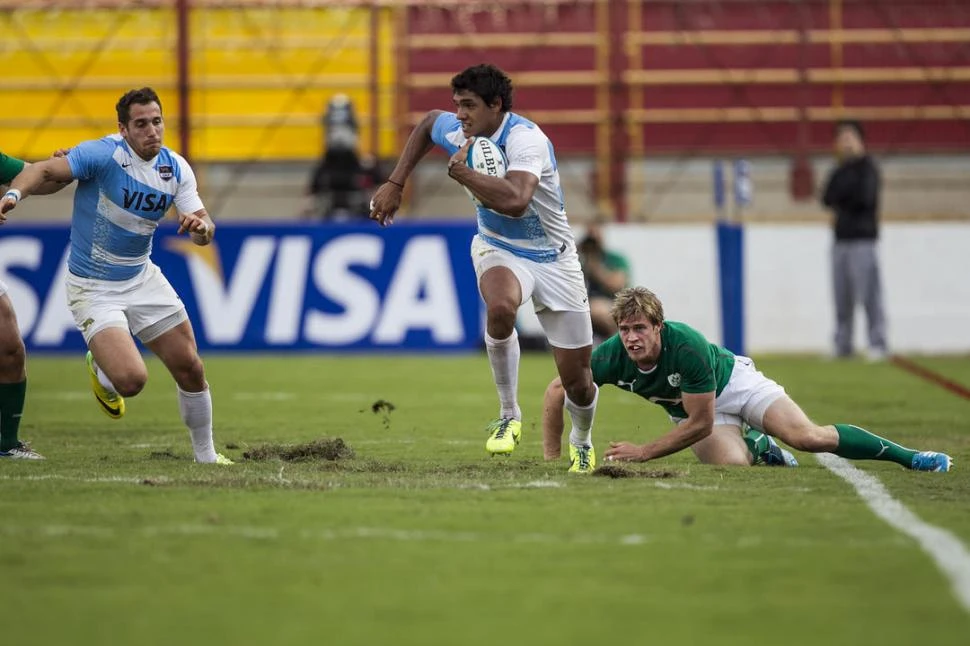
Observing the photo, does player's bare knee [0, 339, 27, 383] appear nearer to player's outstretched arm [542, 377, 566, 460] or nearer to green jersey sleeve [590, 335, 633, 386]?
player's outstretched arm [542, 377, 566, 460]

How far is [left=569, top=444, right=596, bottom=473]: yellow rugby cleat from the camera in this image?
8617 millimetres

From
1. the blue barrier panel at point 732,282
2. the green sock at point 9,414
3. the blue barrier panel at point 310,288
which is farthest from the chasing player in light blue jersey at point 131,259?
the blue barrier panel at point 732,282

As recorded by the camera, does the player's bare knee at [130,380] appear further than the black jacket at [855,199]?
No

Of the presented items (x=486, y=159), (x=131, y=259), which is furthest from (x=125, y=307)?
(x=486, y=159)

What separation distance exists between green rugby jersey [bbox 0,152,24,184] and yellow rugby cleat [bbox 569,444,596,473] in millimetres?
3577

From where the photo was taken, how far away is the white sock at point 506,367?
9.03m

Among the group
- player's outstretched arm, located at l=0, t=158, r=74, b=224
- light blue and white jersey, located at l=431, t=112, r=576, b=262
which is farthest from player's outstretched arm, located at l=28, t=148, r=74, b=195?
light blue and white jersey, located at l=431, t=112, r=576, b=262

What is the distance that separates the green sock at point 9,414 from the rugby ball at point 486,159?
2975mm

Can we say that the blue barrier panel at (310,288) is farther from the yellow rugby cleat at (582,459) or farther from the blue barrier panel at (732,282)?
the yellow rugby cleat at (582,459)

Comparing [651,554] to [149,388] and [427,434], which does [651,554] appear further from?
[149,388]

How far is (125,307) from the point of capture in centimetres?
893

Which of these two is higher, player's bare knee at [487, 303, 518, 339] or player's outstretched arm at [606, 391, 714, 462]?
player's bare knee at [487, 303, 518, 339]

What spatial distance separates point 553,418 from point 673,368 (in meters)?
0.97

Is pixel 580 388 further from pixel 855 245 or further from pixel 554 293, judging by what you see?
pixel 855 245
